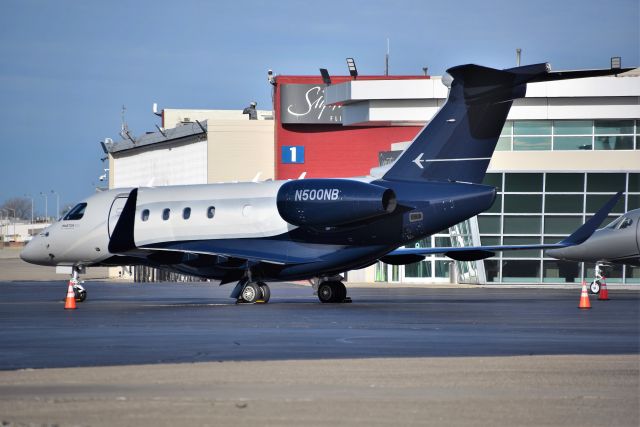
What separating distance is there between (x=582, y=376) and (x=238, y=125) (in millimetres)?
64453

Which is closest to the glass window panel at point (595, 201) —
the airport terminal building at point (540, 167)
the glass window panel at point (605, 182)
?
the airport terminal building at point (540, 167)

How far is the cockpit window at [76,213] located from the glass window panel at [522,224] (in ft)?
71.6

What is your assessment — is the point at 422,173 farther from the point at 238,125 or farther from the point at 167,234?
the point at 238,125

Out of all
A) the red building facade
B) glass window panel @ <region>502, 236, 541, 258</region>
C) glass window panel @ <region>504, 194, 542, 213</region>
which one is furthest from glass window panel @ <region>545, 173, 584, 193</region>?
the red building facade

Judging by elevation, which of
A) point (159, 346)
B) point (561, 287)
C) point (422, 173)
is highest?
point (422, 173)

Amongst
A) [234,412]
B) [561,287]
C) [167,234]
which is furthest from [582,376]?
[561,287]

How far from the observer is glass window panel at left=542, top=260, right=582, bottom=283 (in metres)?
50.3

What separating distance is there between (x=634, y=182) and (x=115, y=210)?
25.0m

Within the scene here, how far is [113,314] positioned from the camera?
2575 cm

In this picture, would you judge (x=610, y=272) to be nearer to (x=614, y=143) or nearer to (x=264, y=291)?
(x=614, y=143)

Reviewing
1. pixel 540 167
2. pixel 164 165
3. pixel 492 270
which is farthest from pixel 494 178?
pixel 164 165

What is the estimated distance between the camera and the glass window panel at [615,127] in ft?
170

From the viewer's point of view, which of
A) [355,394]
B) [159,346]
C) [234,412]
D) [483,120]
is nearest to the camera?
[234,412]
